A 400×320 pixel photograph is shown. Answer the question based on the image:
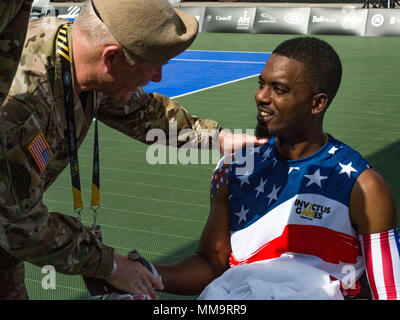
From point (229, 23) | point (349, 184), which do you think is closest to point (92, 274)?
point (349, 184)

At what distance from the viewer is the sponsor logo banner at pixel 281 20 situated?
1630 cm

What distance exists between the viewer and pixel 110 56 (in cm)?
234

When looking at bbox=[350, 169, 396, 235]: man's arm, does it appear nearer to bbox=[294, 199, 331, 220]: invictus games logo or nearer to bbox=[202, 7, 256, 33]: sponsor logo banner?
bbox=[294, 199, 331, 220]: invictus games logo

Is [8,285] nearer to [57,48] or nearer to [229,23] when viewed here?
[57,48]

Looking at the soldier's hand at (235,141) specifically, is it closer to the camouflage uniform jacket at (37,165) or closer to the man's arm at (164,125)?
the man's arm at (164,125)

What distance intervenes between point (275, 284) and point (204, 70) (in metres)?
10.5

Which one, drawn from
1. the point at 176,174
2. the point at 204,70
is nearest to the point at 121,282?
the point at 176,174

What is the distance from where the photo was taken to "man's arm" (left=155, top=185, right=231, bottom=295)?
2893 mm

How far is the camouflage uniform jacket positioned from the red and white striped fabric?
1.03 meters

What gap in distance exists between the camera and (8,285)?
103 inches

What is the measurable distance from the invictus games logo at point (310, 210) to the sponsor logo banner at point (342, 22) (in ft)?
46.2

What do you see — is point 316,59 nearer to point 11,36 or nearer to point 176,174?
point 11,36

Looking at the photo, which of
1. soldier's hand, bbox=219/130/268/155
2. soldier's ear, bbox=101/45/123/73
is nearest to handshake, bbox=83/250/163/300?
soldier's ear, bbox=101/45/123/73

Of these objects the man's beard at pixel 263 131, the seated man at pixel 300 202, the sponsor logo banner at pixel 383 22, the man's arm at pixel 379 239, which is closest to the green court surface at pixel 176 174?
the seated man at pixel 300 202
